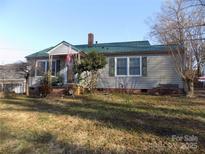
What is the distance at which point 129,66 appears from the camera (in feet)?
Result: 61.4

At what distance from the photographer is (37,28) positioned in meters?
20.8

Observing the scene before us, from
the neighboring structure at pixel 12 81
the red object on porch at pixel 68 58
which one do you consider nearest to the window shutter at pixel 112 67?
the red object on porch at pixel 68 58

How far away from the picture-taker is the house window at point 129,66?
18.6 meters

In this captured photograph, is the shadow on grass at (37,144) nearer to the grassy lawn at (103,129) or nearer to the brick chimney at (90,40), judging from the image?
the grassy lawn at (103,129)

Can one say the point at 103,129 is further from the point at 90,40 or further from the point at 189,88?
the point at 90,40

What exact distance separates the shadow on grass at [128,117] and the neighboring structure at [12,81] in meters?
9.94

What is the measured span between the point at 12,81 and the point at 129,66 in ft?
33.9

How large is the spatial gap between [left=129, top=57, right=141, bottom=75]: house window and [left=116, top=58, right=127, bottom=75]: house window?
38 centimetres

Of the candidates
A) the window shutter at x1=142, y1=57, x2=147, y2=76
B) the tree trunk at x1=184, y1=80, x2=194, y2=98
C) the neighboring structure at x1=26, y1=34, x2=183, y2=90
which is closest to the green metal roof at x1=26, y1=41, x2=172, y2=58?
the neighboring structure at x1=26, y1=34, x2=183, y2=90

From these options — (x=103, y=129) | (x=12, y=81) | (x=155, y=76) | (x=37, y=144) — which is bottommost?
(x=37, y=144)

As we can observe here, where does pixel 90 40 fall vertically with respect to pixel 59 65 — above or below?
above

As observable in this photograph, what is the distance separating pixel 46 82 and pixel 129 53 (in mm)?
6145

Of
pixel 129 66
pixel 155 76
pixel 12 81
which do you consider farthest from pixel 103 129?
pixel 12 81

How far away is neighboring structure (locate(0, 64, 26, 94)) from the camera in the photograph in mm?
22047
